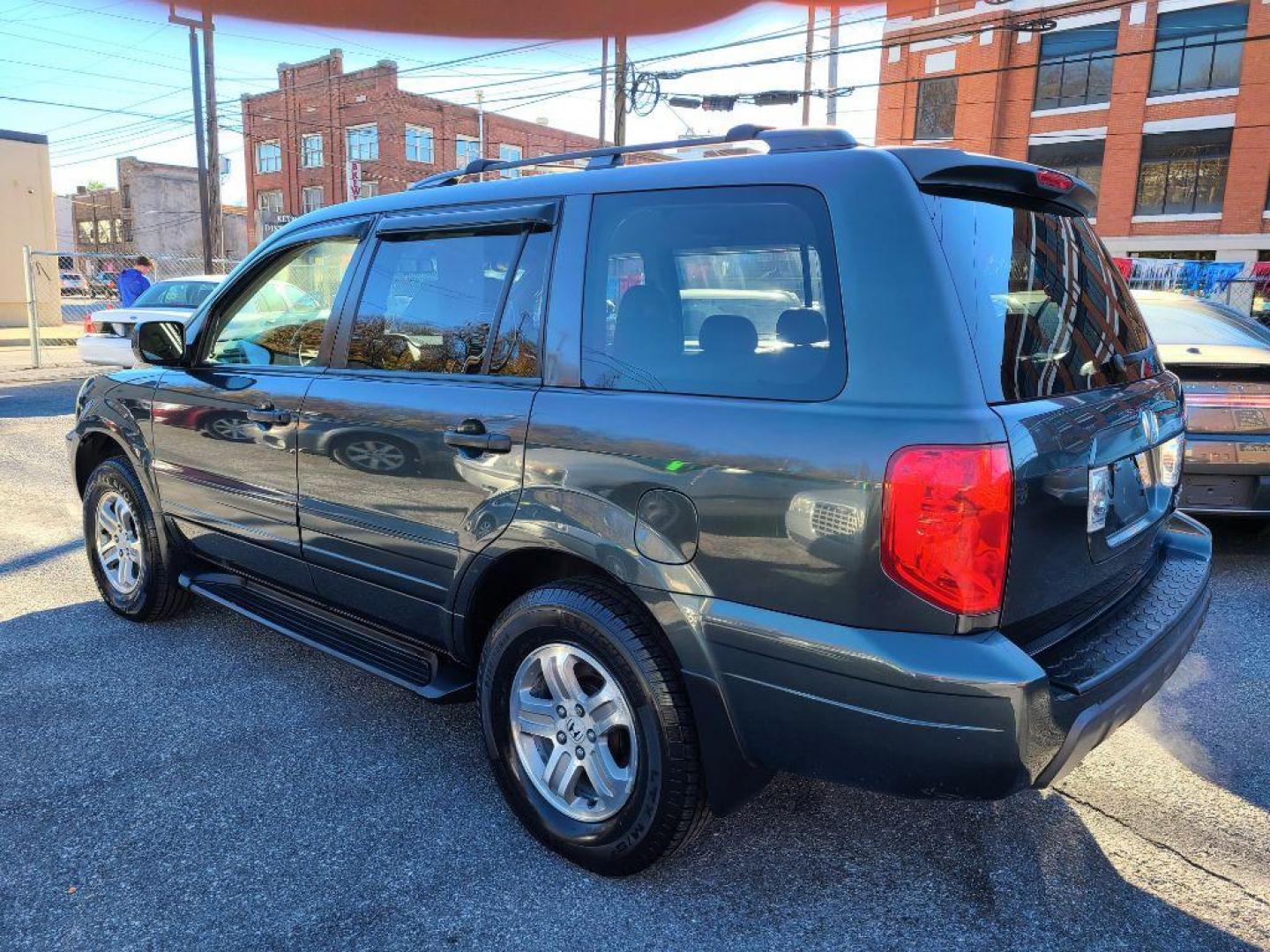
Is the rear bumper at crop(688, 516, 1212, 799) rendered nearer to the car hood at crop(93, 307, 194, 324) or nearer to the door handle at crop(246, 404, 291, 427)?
the door handle at crop(246, 404, 291, 427)

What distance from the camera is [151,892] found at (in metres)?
2.49

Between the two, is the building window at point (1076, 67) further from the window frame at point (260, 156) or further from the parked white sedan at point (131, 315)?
the window frame at point (260, 156)

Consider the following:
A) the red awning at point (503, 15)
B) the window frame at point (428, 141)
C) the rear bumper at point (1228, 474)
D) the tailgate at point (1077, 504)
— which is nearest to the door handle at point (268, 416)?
the tailgate at point (1077, 504)

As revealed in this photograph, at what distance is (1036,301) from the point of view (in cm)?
232

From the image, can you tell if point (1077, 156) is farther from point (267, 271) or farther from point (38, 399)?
point (267, 271)

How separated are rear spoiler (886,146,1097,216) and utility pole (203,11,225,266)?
80.7 feet

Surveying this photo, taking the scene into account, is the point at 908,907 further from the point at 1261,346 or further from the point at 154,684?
the point at 1261,346

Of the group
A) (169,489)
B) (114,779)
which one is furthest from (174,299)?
(114,779)

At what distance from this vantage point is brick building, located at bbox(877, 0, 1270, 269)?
28.7 meters

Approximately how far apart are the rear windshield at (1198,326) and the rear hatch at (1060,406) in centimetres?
322

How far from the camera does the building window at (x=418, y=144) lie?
4325 centimetres

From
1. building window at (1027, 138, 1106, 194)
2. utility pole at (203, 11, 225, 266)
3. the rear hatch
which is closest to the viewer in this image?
the rear hatch

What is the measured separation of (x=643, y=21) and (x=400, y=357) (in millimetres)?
18199

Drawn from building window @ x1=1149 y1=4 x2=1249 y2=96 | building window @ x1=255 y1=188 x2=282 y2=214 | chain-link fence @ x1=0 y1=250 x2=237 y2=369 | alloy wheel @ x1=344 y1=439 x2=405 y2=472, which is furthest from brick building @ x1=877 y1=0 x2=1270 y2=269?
building window @ x1=255 y1=188 x2=282 y2=214
